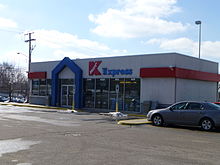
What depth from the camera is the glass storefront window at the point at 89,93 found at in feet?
95.7

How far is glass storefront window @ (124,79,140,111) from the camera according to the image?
25859 mm

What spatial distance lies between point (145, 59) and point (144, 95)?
302 cm

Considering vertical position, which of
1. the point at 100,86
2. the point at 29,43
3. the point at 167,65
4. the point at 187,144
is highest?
the point at 29,43

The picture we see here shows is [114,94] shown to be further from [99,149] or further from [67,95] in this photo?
[99,149]

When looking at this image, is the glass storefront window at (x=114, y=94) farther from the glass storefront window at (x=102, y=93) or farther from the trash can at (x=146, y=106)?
the trash can at (x=146, y=106)

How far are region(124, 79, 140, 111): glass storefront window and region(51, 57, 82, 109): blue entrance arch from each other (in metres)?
5.49

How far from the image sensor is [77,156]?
26.1ft

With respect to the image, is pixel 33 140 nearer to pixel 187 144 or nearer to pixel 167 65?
pixel 187 144

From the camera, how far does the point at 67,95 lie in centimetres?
3173

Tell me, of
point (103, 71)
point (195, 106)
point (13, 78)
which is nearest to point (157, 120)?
point (195, 106)

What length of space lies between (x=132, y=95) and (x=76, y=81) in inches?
264

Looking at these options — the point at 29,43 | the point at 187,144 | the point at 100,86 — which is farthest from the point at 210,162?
the point at 29,43

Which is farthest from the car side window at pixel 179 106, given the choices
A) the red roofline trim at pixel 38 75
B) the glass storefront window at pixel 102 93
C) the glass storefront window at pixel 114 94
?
the red roofline trim at pixel 38 75

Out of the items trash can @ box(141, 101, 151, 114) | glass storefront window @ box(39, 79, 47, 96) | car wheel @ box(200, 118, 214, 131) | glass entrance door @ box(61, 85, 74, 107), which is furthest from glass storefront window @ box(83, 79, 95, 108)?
car wheel @ box(200, 118, 214, 131)
